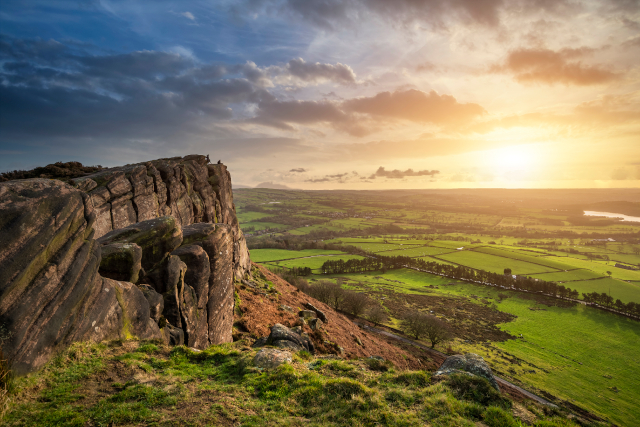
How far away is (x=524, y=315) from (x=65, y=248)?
13406 cm

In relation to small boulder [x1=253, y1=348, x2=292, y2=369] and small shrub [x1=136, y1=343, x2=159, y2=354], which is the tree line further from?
small shrub [x1=136, y1=343, x2=159, y2=354]

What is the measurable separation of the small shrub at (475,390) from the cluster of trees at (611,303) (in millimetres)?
141468

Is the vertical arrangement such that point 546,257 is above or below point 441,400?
below

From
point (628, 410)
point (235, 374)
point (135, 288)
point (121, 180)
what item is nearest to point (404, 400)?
point (235, 374)

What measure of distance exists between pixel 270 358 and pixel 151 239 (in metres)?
13.2

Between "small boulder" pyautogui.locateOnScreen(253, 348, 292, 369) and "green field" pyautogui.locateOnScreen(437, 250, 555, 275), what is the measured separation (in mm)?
161978

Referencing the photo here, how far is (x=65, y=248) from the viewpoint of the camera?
13.6 m

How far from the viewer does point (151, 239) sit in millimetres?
20953

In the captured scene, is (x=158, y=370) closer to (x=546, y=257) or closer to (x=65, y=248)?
(x=65, y=248)

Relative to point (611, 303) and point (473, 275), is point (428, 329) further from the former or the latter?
point (611, 303)

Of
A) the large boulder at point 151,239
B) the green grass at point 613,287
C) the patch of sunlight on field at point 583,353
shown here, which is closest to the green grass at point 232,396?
the large boulder at point 151,239

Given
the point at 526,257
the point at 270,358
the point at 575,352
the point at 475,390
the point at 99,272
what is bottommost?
the point at 575,352

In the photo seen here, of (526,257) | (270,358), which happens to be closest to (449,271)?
(526,257)

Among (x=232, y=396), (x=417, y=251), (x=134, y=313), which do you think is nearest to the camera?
(x=232, y=396)
